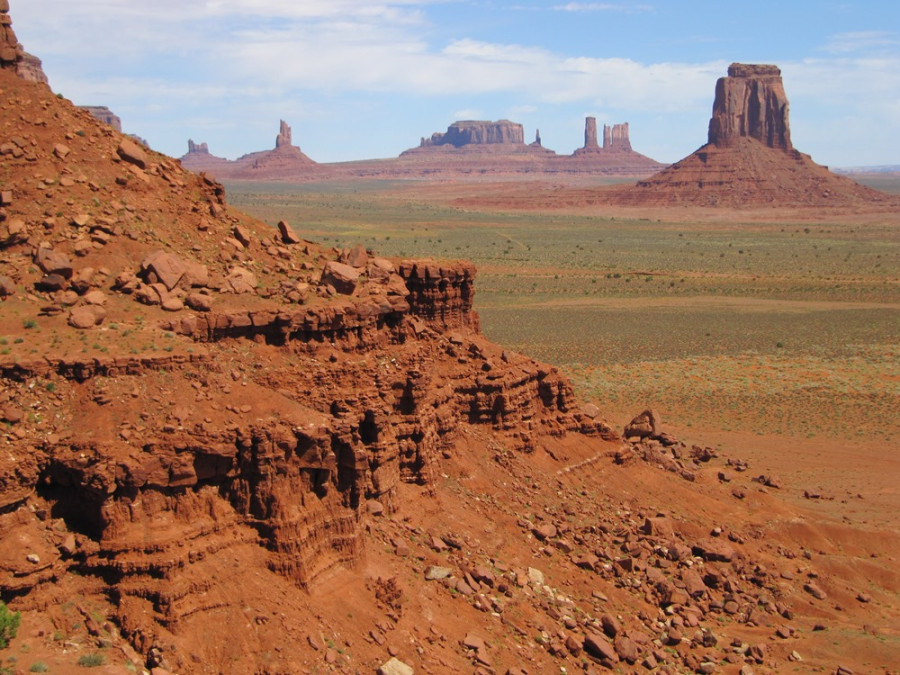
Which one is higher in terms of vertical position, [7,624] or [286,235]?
[286,235]

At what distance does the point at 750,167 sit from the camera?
194500 millimetres

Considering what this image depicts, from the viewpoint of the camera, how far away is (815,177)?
197 metres

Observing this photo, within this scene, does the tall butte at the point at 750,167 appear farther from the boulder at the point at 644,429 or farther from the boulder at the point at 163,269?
the boulder at the point at 163,269

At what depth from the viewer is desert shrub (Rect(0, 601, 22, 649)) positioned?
1439 cm

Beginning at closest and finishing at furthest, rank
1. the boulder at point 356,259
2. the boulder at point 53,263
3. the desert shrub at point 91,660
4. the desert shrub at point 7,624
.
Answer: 1. the desert shrub at point 7,624
2. the desert shrub at point 91,660
3. the boulder at point 53,263
4. the boulder at point 356,259

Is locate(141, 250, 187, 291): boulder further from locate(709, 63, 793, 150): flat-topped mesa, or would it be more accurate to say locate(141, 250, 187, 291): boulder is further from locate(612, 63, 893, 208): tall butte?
locate(709, 63, 793, 150): flat-topped mesa

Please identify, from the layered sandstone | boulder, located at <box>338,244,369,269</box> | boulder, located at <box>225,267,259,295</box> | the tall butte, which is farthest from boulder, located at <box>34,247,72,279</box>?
the tall butte

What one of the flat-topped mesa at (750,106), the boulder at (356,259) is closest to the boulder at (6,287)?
the boulder at (356,259)

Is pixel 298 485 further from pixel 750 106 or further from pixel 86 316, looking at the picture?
pixel 750 106

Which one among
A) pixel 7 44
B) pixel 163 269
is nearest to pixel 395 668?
pixel 163 269

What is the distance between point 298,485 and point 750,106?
193 metres

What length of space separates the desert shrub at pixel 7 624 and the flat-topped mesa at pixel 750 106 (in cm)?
19304

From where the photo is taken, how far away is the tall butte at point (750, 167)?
189500 mm

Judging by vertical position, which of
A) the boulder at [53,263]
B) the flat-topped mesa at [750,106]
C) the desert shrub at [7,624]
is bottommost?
the desert shrub at [7,624]
